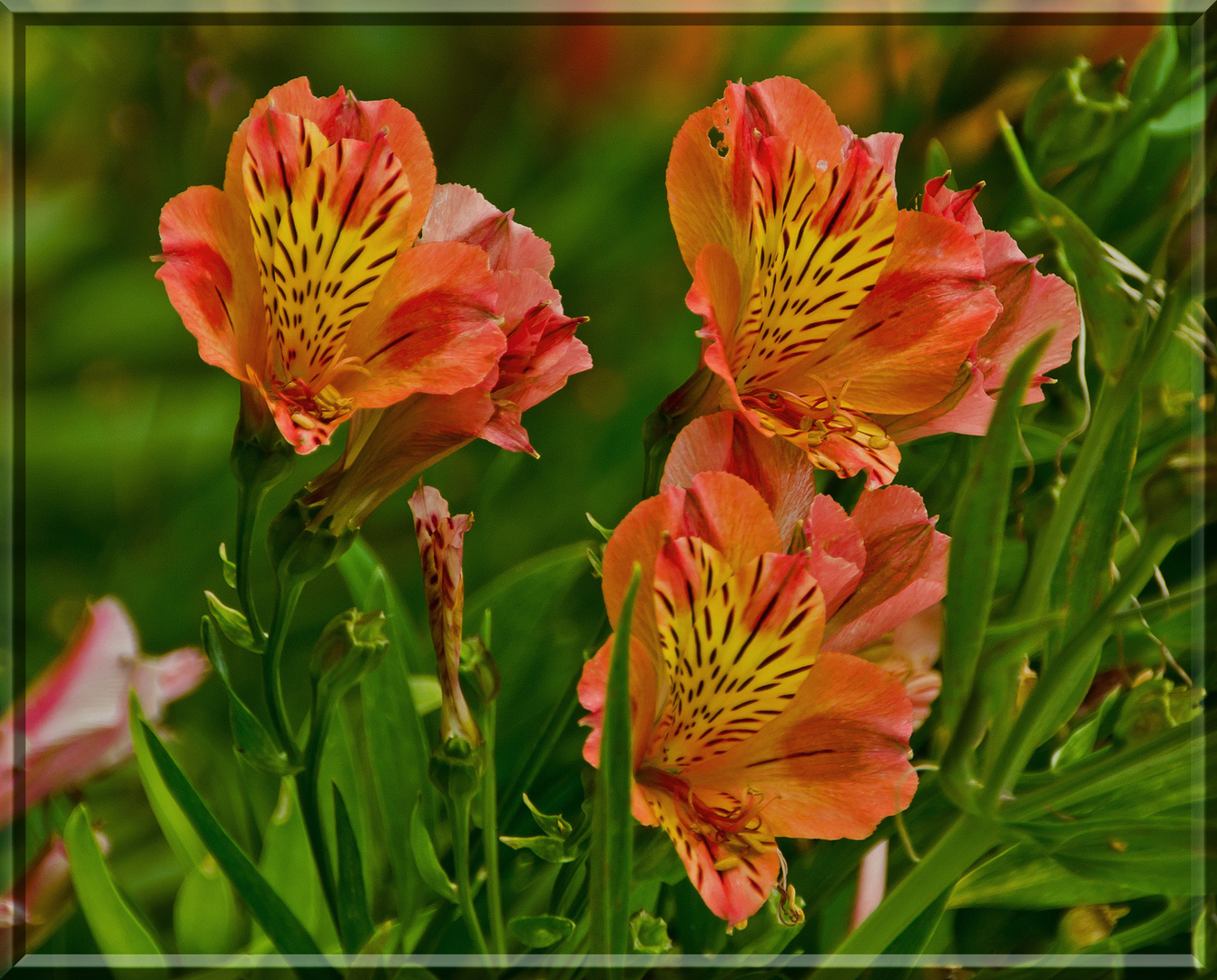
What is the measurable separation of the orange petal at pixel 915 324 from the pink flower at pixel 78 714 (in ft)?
0.94

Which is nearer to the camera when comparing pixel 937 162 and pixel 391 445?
pixel 391 445

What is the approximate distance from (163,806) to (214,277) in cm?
21

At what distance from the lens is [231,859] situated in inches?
13.6

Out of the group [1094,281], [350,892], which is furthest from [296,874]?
[1094,281]

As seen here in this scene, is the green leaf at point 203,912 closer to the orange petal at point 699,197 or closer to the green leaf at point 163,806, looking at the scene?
the green leaf at point 163,806

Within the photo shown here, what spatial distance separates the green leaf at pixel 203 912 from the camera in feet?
1.31

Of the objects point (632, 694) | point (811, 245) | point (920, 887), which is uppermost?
point (811, 245)

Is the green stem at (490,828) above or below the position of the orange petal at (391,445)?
below

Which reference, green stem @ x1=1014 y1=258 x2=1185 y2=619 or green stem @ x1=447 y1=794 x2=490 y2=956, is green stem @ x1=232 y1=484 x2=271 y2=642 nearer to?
green stem @ x1=447 y1=794 x2=490 y2=956

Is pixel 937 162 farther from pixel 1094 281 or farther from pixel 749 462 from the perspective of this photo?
pixel 749 462

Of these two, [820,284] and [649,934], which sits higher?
[820,284]

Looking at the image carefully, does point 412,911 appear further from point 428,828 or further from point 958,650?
point 958,650

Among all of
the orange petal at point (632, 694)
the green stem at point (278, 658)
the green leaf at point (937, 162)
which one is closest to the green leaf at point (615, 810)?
the orange petal at point (632, 694)

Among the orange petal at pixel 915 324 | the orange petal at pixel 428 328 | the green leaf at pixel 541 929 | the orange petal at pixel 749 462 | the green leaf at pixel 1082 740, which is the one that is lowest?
the green leaf at pixel 1082 740
